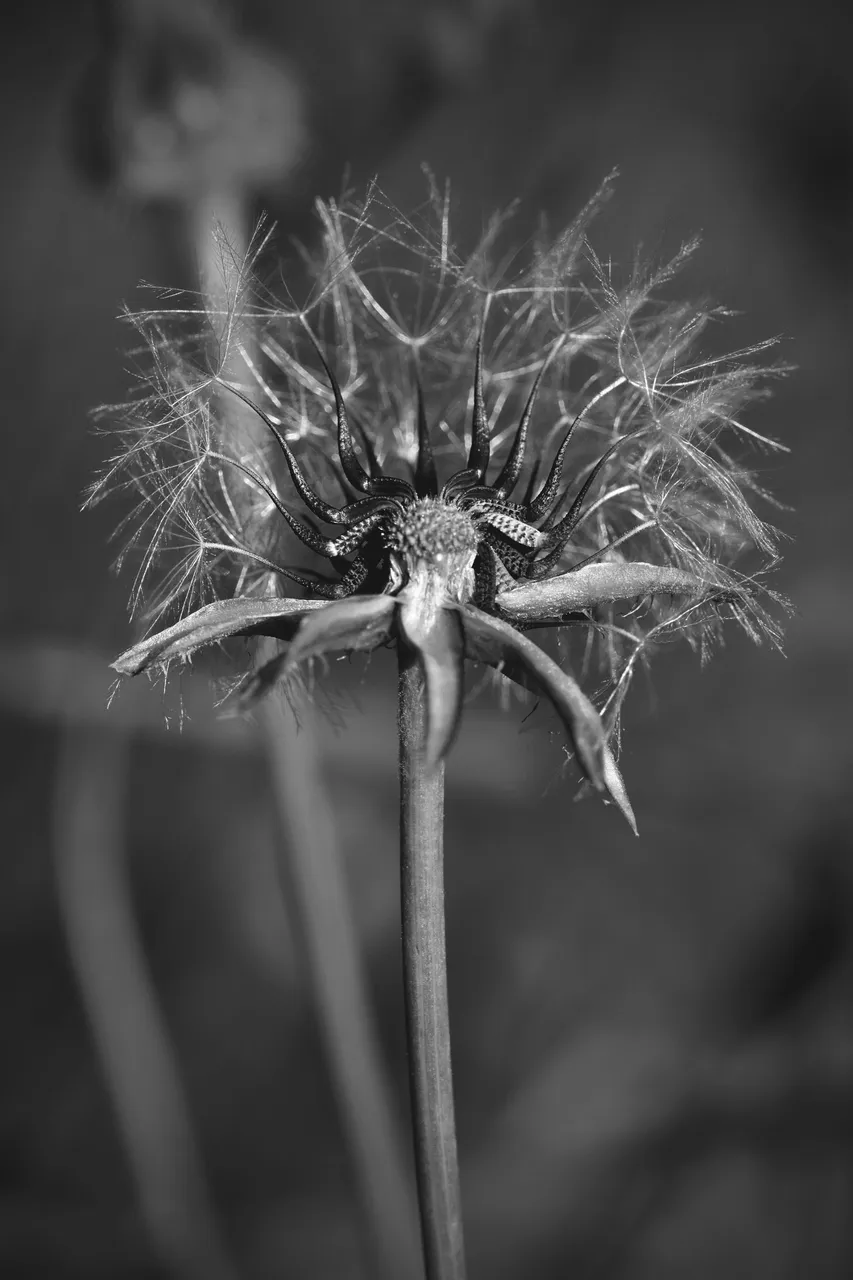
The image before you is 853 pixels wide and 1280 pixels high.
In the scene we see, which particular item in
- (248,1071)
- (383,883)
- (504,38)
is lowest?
(248,1071)

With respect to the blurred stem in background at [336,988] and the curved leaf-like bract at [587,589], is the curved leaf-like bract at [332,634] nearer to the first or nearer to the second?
the curved leaf-like bract at [587,589]

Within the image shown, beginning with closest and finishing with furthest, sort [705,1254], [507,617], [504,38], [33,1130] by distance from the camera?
1. [507,617]
2. [705,1254]
3. [504,38]
4. [33,1130]

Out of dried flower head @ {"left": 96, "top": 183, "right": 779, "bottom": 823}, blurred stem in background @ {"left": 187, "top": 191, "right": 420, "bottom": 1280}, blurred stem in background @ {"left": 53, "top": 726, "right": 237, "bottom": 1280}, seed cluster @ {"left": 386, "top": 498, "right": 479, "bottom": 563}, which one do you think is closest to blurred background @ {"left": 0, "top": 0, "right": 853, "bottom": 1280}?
Result: blurred stem in background @ {"left": 53, "top": 726, "right": 237, "bottom": 1280}

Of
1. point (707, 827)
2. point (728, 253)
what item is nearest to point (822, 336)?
point (728, 253)

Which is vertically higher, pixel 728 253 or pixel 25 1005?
pixel 728 253

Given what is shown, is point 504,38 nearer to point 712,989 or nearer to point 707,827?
point 707,827

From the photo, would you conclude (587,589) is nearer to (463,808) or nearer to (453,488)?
(453,488)

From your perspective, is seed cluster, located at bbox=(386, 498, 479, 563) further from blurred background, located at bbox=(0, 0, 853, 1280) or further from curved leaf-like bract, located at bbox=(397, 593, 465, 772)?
blurred background, located at bbox=(0, 0, 853, 1280)

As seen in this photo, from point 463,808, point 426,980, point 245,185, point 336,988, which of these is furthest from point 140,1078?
point 426,980
